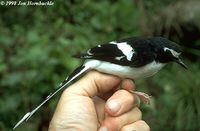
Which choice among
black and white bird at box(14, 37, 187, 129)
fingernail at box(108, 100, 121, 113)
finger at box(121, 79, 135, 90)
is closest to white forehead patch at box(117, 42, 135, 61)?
black and white bird at box(14, 37, 187, 129)

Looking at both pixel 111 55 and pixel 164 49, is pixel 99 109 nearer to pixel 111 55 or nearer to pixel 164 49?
pixel 111 55

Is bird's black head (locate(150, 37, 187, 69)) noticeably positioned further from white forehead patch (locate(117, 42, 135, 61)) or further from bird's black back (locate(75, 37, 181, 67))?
white forehead patch (locate(117, 42, 135, 61))

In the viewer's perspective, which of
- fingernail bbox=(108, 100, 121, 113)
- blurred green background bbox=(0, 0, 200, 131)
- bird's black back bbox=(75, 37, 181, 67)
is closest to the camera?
fingernail bbox=(108, 100, 121, 113)

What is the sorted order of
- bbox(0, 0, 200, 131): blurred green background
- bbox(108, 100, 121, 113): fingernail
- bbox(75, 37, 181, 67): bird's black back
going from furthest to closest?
bbox(0, 0, 200, 131): blurred green background
bbox(75, 37, 181, 67): bird's black back
bbox(108, 100, 121, 113): fingernail

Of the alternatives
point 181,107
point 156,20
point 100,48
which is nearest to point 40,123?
point 181,107

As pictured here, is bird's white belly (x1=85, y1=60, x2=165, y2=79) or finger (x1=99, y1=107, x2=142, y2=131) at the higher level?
bird's white belly (x1=85, y1=60, x2=165, y2=79)

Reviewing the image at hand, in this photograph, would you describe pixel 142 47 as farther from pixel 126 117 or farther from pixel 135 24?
pixel 135 24

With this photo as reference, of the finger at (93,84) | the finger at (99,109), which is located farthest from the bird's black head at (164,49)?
the finger at (99,109)
